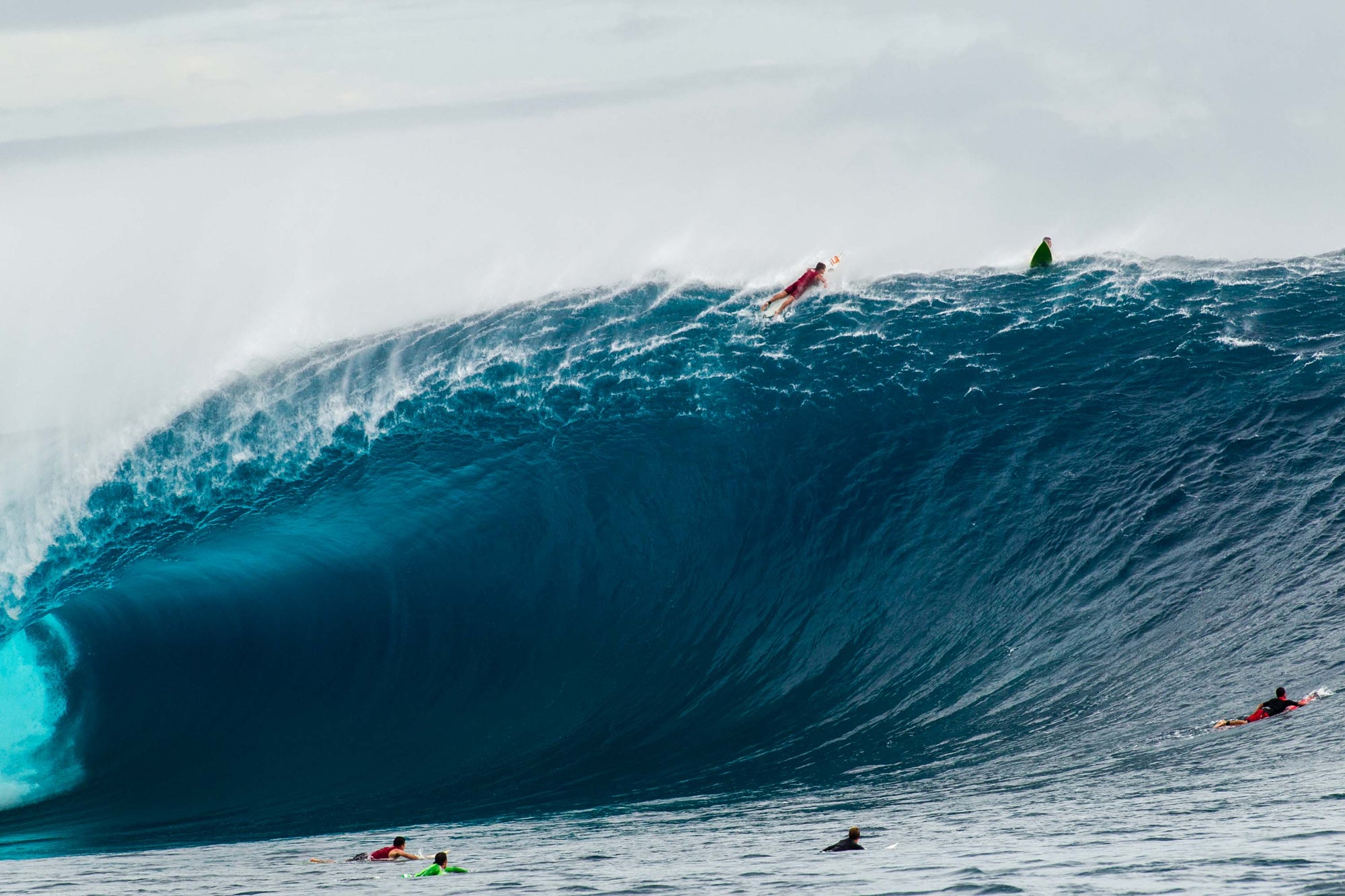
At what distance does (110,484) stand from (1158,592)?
16.8 meters

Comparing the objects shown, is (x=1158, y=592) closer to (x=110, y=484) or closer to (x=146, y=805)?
(x=146, y=805)

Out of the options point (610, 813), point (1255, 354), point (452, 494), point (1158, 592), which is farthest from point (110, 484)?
point (1255, 354)

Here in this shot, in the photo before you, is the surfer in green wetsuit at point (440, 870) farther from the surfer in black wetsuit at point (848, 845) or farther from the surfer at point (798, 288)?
the surfer at point (798, 288)

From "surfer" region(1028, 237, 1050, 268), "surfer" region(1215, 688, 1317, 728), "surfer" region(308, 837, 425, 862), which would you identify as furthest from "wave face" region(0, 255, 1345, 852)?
"surfer" region(308, 837, 425, 862)

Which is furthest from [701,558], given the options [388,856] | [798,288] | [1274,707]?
[1274,707]

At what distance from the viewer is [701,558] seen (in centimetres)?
1705

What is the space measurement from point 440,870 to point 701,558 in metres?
7.73

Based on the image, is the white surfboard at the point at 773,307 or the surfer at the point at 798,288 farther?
the surfer at the point at 798,288

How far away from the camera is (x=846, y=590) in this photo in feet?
52.8

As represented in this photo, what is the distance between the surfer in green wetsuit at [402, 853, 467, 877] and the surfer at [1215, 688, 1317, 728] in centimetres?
799

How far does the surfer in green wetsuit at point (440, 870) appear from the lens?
33.0 feet

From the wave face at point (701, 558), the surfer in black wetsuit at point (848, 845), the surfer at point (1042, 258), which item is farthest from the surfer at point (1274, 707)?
the surfer at point (1042, 258)

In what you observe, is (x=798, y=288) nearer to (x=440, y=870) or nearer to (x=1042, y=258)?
(x=1042, y=258)

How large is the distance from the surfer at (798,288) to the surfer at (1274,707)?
37.5 feet
